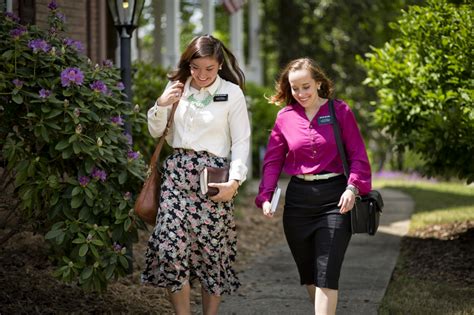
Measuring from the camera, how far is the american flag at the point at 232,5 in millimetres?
11258

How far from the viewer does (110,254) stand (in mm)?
4234

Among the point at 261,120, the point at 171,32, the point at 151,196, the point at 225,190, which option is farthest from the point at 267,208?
the point at 261,120

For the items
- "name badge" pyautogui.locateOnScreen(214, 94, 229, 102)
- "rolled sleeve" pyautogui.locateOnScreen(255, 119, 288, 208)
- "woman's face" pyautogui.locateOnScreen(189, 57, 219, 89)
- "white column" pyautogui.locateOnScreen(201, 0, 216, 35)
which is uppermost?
"white column" pyautogui.locateOnScreen(201, 0, 216, 35)

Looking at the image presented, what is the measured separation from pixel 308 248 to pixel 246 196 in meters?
7.18

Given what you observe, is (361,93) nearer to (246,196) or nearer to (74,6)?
(246,196)

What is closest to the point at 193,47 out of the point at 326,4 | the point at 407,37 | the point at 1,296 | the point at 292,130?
the point at 292,130

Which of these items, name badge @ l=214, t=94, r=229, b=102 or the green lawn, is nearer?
name badge @ l=214, t=94, r=229, b=102

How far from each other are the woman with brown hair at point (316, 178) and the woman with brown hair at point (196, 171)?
0.83 ft

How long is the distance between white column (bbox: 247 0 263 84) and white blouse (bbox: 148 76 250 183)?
1101 cm

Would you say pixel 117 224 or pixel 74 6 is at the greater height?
pixel 74 6

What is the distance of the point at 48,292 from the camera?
191 inches

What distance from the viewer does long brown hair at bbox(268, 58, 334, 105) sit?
13.3 feet

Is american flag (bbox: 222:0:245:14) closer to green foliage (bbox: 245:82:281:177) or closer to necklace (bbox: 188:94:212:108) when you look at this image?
green foliage (bbox: 245:82:281:177)

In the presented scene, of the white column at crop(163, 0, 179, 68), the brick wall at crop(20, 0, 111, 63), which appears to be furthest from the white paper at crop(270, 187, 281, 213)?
the white column at crop(163, 0, 179, 68)
